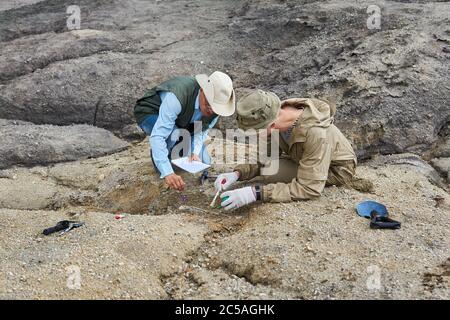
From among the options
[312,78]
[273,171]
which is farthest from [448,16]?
[273,171]

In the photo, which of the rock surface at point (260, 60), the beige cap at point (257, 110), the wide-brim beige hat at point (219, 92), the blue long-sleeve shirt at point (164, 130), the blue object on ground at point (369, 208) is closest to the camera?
the beige cap at point (257, 110)

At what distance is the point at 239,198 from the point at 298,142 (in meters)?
0.51

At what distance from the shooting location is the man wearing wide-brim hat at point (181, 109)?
3.80m

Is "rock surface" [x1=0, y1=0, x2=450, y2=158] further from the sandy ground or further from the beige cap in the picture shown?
the beige cap

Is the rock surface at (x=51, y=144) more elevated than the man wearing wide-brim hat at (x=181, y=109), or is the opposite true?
the man wearing wide-brim hat at (x=181, y=109)

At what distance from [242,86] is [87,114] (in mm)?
1634

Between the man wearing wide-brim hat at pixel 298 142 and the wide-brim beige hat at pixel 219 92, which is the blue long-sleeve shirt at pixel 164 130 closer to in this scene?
the wide-brim beige hat at pixel 219 92

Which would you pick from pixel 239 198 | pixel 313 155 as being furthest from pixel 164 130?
pixel 313 155

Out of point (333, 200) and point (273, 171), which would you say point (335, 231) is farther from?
point (273, 171)

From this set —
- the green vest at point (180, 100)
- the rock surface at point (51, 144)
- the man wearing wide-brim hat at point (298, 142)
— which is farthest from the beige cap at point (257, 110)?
the rock surface at point (51, 144)

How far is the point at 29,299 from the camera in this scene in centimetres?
270

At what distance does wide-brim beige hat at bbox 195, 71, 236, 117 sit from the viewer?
3.76 m

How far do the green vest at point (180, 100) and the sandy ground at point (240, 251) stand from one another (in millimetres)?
525

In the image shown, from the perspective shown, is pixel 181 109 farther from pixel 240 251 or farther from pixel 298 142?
pixel 240 251
